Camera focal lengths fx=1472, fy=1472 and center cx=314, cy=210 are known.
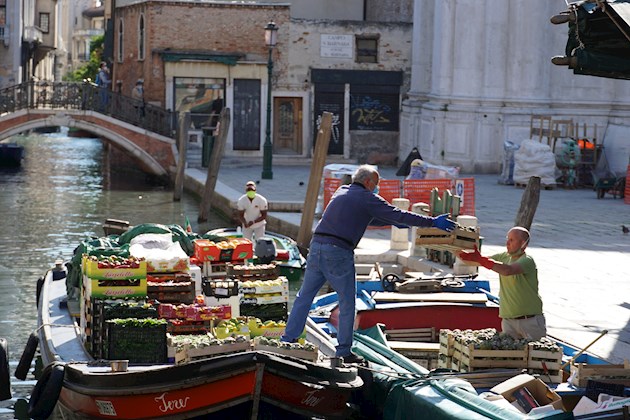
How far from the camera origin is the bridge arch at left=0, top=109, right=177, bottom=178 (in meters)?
31.9

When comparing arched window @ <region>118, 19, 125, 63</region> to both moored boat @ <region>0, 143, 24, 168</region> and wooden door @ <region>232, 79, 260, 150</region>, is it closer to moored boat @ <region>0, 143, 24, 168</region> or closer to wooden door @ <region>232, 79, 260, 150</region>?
moored boat @ <region>0, 143, 24, 168</region>

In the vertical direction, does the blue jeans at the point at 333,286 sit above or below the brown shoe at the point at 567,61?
below

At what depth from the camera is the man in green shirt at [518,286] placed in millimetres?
10180

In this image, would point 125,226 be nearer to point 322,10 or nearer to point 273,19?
point 273,19

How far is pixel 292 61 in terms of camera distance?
33.5 metres

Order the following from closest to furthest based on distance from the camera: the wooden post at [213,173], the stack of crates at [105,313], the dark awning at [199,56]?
1. the stack of crates at [105,313]
2. the wooden post at [213,173]
3. the dark awning at [199,56]

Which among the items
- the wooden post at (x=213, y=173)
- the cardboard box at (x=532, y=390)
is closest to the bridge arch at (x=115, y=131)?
the wooden post at (x=213, y=173)

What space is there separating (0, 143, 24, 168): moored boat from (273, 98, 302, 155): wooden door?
589cm

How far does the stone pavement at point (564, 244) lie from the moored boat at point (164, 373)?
2.72m

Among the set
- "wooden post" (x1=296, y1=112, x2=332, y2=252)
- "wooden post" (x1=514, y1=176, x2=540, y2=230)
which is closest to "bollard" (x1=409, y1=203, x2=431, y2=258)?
"wooden post" (x1=514, y1=176, x2=540, y2=230)

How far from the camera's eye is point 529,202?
16594mm

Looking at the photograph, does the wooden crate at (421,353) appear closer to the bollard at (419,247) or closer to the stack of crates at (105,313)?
the stack of crates at (105,313)

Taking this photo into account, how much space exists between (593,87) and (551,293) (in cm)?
1528

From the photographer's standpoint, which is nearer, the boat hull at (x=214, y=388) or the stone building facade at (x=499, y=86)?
the boat hull at (x=214, y=388)
